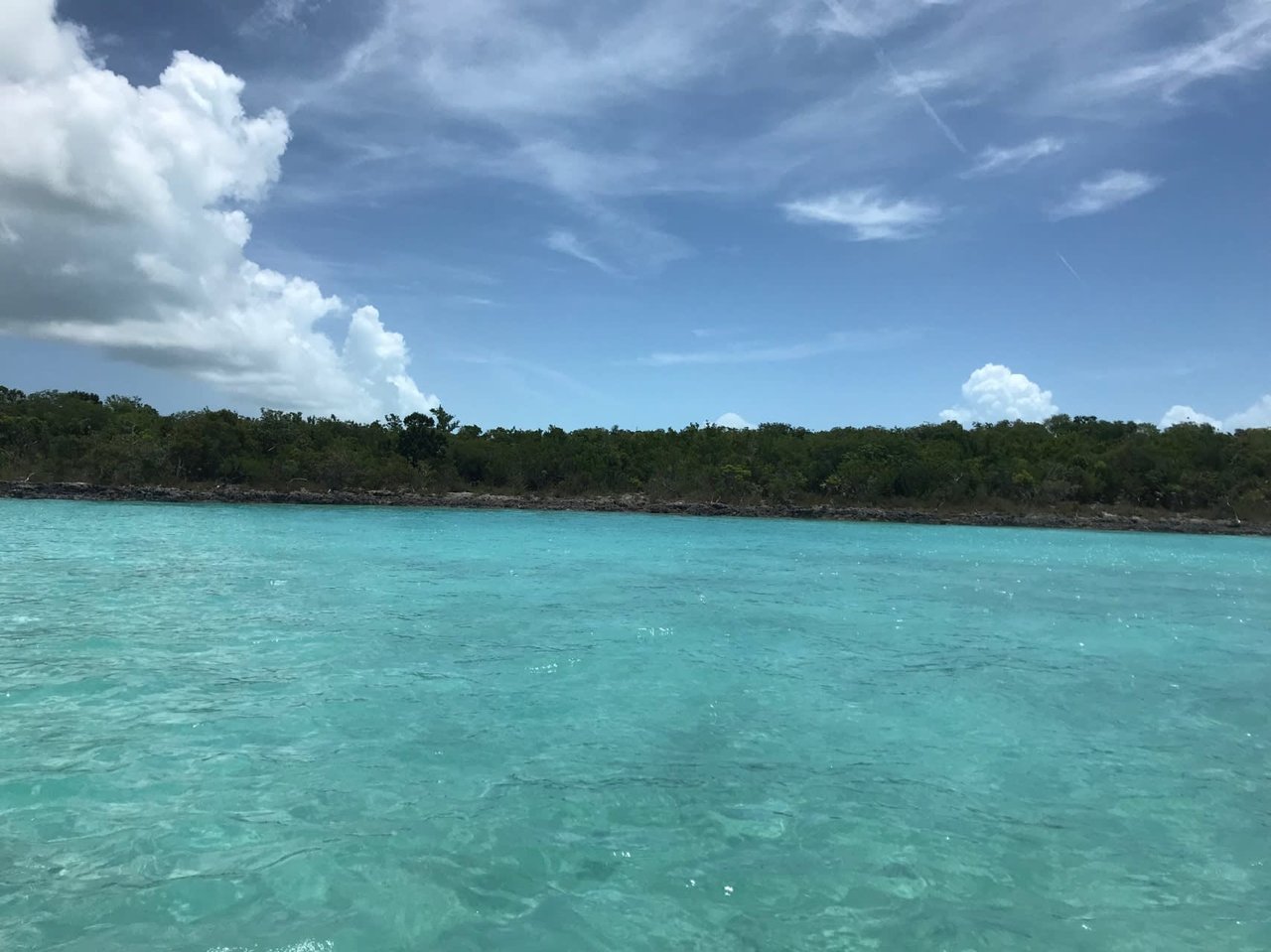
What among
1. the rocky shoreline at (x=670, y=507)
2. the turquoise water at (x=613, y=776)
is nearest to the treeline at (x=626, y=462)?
the rocky shoreline at (x=670, y=507)

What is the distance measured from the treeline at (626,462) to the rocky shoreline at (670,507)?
264cm

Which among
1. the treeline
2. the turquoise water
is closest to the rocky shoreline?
the treeline

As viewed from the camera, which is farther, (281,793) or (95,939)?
(281,793)

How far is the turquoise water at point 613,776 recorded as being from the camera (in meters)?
4.47

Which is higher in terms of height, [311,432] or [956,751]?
[311,432]

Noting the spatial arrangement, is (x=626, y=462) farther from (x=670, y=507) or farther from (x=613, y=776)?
(x=613, y=776)

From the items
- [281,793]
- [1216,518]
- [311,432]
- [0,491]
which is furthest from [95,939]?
[1216,518]

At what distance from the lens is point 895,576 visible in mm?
22969

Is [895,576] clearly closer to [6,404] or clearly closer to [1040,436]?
[1040,436]

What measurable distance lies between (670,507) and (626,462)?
1088 cm

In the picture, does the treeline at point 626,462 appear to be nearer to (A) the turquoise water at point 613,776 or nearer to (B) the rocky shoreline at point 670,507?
(B) the rocky shoreline at point 670,507

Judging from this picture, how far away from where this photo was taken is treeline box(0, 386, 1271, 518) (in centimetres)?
5584

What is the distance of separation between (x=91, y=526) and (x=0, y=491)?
24351 mm

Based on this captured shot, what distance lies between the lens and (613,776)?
654 cm
